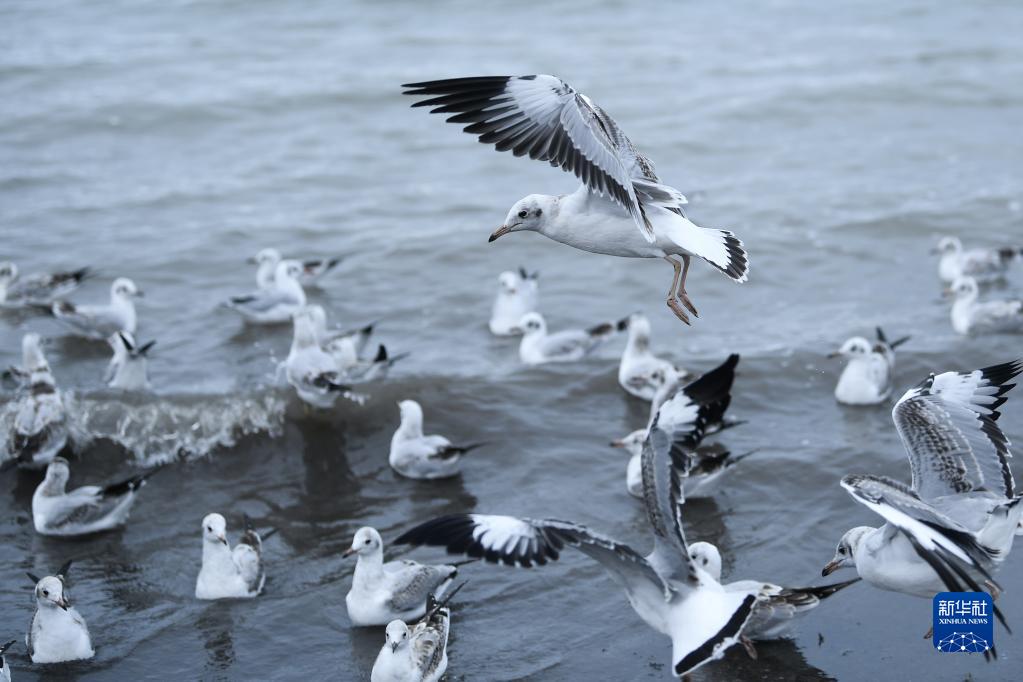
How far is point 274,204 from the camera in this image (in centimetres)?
1661

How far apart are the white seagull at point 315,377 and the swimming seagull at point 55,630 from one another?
3520 mm

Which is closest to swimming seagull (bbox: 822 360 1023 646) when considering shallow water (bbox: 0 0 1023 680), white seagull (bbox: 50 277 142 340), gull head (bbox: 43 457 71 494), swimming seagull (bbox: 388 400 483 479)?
shallow water (bbox: 0 0 1023 680)

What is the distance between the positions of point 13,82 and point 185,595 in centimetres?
1588

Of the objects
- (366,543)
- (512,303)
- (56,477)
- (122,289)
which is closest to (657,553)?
(366,543)

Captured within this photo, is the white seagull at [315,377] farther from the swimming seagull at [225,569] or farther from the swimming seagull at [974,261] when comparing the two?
the swimming seagull at [974,261]

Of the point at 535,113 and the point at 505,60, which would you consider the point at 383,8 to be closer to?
the point at 505,60

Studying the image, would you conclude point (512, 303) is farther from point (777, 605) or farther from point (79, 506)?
point (777, 605)

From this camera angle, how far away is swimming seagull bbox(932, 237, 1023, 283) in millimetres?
13312

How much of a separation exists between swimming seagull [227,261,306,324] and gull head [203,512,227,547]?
4.89m

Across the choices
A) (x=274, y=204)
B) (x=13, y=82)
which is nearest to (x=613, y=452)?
(x=274, y=204)

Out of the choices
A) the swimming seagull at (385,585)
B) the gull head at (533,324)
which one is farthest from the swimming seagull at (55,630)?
the gull head at (533,324)

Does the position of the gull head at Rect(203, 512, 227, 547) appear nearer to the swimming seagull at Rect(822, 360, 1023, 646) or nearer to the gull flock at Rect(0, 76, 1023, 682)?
the gull flock at Rect(0, 76, 1023, 682)

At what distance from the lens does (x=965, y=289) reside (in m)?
12.2

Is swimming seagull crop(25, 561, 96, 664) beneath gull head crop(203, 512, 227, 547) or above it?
beneath
